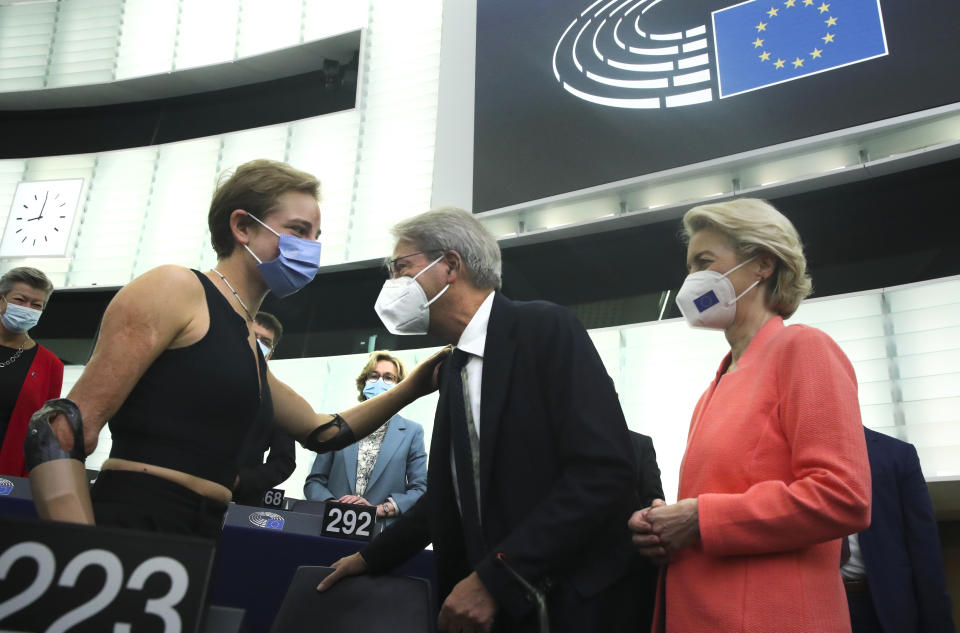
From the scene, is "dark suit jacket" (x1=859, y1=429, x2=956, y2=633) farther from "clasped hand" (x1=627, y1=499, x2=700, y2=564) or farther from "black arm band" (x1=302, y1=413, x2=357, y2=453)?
"black arm band" (x1=302, y1=413, x2=357, y2=453)

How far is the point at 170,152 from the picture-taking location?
7.34 metres

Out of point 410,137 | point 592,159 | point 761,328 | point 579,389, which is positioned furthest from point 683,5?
point 579,389

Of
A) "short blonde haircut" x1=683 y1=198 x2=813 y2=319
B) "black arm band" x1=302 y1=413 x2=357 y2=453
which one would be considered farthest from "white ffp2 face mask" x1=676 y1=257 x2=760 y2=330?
"black arm band" x1=302 y1=413 x2=357 y2=453

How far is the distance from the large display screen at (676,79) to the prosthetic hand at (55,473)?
3.81m

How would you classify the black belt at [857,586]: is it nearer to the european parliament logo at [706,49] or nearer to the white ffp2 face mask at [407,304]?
the white ffp2 face mask at [407,304]

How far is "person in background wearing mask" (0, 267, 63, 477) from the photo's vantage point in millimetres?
3477

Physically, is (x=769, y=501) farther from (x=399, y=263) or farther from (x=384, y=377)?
(x=384, y=377)

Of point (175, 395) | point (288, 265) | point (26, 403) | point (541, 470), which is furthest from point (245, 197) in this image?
point (26, 403)

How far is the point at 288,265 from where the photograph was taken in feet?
5.36

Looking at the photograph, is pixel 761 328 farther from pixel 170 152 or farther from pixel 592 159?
pixel 170 152

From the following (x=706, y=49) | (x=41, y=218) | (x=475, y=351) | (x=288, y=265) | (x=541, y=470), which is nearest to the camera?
(x=541, y=470)

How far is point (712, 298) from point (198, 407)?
1120 mm

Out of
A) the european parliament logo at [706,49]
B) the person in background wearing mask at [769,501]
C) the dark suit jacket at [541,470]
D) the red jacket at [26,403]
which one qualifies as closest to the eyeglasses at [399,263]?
the dark suit jacket at [541,470]

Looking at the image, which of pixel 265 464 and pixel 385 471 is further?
pixel 385 471
